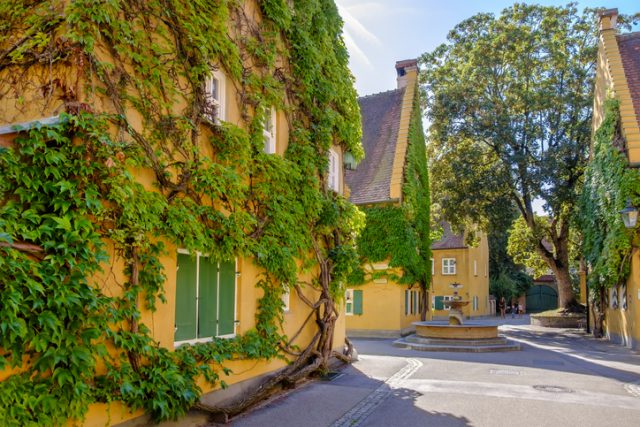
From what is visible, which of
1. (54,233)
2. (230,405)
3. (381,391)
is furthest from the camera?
(381,391)

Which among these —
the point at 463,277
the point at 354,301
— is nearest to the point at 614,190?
the point at 354,301

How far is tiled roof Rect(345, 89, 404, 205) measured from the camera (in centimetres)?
2398

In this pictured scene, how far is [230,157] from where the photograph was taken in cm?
852

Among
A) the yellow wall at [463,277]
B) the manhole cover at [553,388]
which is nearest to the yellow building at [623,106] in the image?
the manhole cover at [553,388]

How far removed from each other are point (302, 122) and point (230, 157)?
360 cm

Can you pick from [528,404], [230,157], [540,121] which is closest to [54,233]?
[230,157]

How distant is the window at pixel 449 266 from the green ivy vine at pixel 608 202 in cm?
1890

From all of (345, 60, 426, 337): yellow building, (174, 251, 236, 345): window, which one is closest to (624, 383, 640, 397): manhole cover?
(174, 251, 236, 345): window

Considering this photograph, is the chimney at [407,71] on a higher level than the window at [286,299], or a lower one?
higher

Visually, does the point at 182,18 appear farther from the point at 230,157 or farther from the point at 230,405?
the point at 230,405

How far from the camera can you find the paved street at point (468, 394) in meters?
8.30

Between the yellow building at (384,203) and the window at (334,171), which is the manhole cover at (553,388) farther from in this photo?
the yellow building at (384,203)

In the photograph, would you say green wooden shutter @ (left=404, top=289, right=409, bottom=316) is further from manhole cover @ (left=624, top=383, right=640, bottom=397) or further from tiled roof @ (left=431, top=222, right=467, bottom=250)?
tiled roof @ (left=431, top=222, right=467, bottom=250)

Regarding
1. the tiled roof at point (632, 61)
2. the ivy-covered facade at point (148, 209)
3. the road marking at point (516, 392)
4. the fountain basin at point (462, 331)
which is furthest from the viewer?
the tiled roof at point (632, 61)
